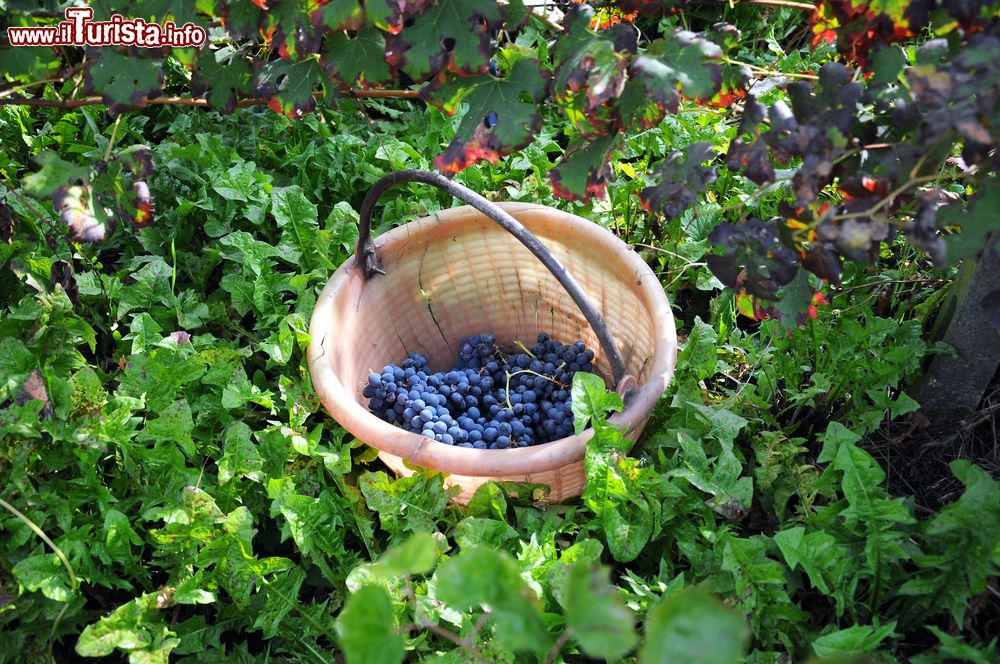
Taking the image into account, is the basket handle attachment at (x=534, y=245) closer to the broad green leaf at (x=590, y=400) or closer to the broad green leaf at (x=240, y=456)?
the broad green leaf at (x=590, y=400)

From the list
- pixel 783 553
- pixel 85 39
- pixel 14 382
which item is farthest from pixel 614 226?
pixel 14 382

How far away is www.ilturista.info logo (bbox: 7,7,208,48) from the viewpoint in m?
1.60

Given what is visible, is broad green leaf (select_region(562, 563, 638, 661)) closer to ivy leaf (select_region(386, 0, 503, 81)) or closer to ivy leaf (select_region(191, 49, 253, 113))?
ivy leaf (select_region(386, 0, 503, 81))

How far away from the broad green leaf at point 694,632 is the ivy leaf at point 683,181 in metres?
0.82

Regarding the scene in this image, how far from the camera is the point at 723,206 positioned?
2.14 metres

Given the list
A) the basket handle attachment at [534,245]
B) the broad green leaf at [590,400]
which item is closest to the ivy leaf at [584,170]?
the basket handle attachment at [534,245]

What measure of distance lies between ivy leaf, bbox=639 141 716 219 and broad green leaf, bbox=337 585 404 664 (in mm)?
849

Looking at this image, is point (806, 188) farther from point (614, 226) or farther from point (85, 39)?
point (85, 39)

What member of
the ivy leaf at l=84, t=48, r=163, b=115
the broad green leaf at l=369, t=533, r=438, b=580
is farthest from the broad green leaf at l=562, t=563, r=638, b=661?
the ivy leaf at l=84, t=48, r=163, b=115

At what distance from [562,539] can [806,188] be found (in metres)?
0.91

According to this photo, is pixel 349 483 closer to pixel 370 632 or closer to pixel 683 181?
pixel 683 181

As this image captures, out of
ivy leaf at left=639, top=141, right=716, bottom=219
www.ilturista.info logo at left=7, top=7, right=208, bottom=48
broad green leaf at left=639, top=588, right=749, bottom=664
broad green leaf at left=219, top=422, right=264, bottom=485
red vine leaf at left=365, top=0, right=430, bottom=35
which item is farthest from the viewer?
broad green leaf at left=219, top=422, right=264, bottom=485

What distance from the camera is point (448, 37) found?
1.37 meters

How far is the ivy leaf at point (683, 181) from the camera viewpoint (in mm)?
1367
